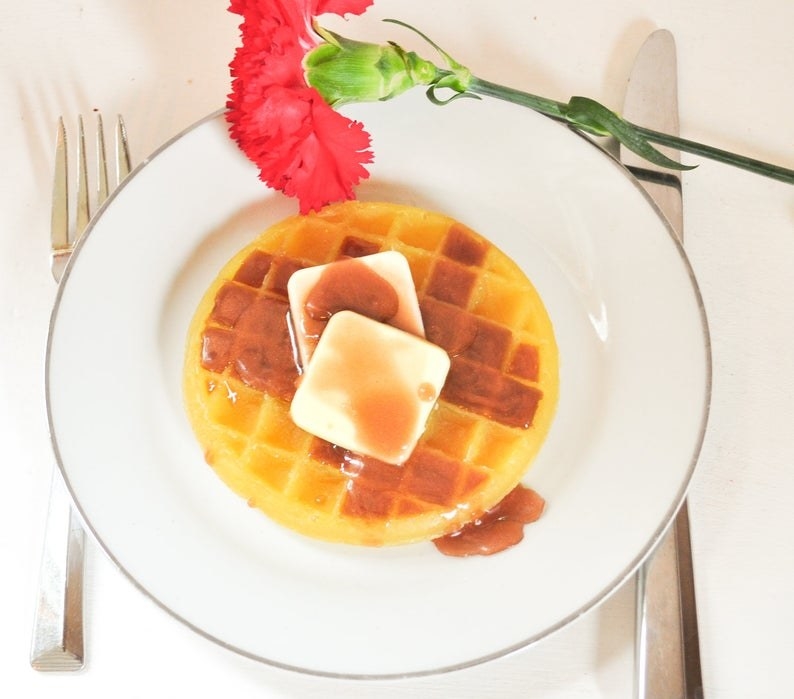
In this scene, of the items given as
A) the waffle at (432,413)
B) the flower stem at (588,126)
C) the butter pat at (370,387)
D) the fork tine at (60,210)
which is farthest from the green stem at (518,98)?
the fork tine at (60,210)

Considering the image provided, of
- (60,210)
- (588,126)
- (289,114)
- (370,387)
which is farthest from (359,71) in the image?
(60,210)

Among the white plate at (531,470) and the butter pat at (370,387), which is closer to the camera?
the white plate at (531,470)

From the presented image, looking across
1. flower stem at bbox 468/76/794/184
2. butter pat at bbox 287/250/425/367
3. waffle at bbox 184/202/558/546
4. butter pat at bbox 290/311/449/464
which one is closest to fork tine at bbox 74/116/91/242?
waffle at bbox 184/202/558/546

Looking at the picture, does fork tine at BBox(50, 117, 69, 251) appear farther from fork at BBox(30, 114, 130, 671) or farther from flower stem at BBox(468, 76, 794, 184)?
flower stem at BBox(468, 76, 794, 184)

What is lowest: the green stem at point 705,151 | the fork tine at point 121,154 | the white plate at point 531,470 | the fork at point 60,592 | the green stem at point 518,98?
the fork at point 60,592

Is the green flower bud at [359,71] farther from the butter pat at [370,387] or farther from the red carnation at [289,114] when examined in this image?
the butter pat at [370,387]
